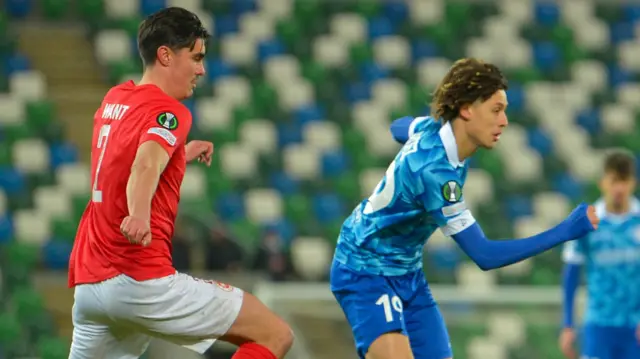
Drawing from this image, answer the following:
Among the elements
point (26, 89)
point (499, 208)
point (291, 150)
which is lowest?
point (499, 208)

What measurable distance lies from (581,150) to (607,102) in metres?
1.38

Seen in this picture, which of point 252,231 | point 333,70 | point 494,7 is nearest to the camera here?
point 252,231

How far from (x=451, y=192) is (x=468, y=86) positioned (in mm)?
461

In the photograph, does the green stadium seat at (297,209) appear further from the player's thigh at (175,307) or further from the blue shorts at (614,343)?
the player's thigh at (175,307)

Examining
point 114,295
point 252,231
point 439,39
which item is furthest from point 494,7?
point 114,295

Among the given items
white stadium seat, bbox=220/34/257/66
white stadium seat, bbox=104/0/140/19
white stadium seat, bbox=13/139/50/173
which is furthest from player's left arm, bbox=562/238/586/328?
Answer: white stadium seat, bbox=104/0/140/19

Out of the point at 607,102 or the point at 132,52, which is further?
the point at 607,102

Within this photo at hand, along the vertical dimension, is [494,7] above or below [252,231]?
above

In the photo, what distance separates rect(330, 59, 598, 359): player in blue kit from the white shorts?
677 millimetres

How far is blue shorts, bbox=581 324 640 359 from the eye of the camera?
6121 millimetres

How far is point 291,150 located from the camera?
13008mm

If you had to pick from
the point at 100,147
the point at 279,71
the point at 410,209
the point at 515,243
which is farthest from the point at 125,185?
the point at 279,71

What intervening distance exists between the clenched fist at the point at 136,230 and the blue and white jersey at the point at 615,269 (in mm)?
3309

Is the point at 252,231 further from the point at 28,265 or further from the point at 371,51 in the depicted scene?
the point at 371,51
